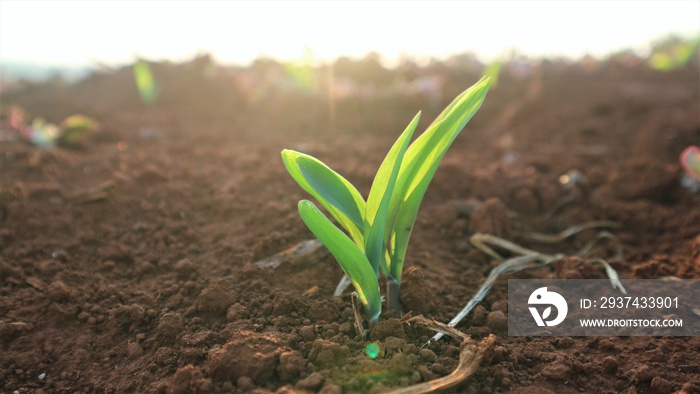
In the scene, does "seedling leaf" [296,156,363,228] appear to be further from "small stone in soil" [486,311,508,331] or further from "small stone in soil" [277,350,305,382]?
"small stone in soil" [486,311,508,331]

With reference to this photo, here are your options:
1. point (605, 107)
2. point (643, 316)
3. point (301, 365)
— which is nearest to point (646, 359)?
point (643, 316)

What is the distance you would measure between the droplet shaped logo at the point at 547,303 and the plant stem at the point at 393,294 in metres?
0.44

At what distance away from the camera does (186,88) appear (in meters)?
5.44

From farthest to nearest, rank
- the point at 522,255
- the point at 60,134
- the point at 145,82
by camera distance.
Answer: the point at 145,82
the point at 60,134
the point at 522,255

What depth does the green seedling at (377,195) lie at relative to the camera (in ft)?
4.38

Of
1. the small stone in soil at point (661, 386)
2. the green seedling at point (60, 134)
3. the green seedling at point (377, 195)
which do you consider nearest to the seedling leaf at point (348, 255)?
the green seedling at point (377, 195)

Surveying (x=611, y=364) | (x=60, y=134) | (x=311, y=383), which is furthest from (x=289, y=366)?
(x=60, y=134)

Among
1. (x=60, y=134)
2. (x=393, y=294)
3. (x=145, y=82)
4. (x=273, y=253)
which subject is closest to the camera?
(x=393, y=294)

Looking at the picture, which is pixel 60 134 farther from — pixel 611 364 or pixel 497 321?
pixel 611 364

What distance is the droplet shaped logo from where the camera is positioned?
1656mm

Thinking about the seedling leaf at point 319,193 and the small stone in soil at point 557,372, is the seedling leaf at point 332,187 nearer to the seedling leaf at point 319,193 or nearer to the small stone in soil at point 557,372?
the seedling leaf at point 319,193

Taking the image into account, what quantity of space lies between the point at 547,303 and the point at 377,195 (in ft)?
2.40

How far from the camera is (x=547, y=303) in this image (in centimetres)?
173

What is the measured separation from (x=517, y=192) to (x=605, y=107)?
7.08 ft
